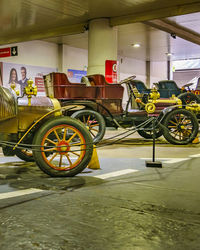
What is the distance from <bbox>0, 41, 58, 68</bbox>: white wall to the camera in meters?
15.3

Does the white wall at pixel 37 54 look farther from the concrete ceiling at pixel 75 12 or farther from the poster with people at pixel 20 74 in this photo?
Result: the concrete ceiling at pixel 75 12

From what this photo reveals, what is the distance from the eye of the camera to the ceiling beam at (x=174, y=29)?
12664 mm

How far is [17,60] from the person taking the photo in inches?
598

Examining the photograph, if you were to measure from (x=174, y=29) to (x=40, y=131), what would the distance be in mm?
11093

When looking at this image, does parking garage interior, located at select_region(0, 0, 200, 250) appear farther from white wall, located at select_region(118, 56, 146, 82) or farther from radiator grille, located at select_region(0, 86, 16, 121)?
white wall, located at select_region(118, 56, 146, 82)

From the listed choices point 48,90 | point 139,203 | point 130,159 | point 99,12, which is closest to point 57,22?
point 99,12

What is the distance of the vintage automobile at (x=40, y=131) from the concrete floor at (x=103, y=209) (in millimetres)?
200

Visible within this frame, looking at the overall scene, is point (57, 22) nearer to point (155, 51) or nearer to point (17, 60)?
point (17, 60)

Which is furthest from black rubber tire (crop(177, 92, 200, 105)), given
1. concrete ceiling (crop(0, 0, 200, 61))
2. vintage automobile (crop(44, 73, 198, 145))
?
vintage automobile (crop(44, 73, 198, 145))

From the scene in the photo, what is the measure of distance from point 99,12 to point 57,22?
2.05 metres

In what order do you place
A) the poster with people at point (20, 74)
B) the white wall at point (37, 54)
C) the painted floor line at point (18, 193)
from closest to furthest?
the painted floor line at point (18, 193) < the poster with people at point (20, 74) < the white wall at point (37, 54)

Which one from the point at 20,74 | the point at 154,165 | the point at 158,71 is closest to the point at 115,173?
the point at 154,165

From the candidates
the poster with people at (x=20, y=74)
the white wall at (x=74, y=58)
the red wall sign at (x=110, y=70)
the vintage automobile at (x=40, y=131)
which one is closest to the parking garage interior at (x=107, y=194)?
the vintage automobile at (x=40, y=131)

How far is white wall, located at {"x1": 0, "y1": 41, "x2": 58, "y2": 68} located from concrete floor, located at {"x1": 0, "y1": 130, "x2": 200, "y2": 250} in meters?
11.5
